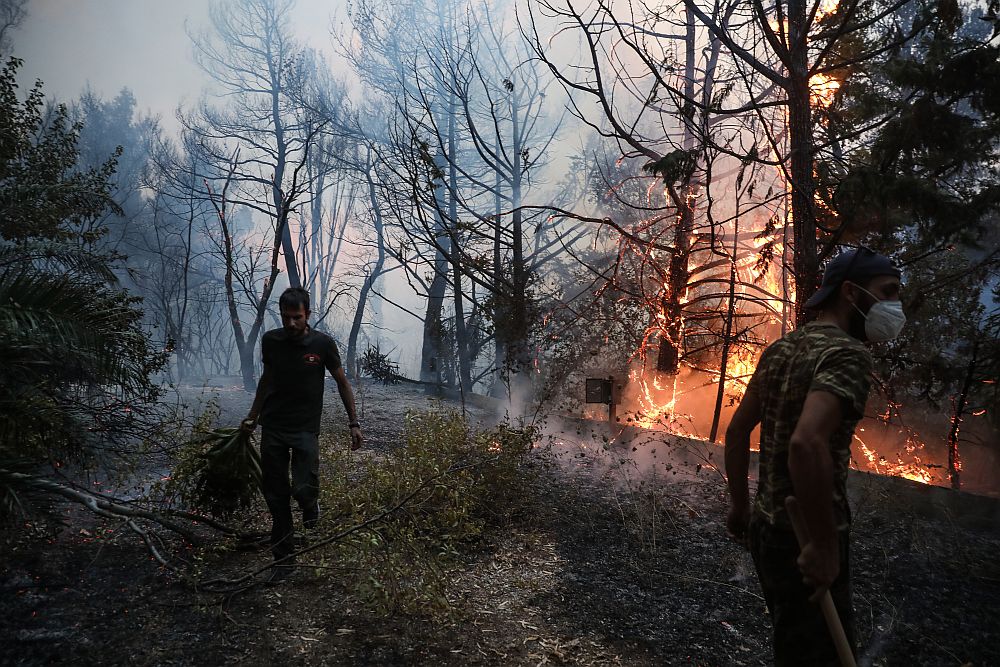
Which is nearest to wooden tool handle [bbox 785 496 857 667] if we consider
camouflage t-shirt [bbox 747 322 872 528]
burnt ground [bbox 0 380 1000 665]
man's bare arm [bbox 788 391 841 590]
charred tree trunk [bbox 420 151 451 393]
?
man's bare arm [bbox 788 391 841 590]

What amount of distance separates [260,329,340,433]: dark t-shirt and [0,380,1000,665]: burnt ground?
3.81 feet

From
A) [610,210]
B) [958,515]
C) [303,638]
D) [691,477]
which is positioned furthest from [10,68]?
[610,210]

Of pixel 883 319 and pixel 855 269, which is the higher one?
pixel 855 269

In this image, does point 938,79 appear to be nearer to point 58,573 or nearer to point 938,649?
point 938,649

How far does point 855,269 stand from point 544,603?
11.0 feet

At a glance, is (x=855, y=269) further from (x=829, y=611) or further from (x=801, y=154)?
(x=801, y=154)

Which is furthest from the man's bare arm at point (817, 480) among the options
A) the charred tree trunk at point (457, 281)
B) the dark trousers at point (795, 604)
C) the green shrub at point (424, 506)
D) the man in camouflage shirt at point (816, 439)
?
the charred tree trunk at point (457, 281)

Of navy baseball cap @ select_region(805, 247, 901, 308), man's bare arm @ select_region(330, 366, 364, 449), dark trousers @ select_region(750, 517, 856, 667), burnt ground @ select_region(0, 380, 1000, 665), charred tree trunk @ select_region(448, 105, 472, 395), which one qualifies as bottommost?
burnt ground @ select_region(0, 380, 1000, 665)

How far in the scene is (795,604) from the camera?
2270 millimetres

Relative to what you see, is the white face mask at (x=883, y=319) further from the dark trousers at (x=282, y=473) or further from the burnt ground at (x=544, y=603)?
the dark trousers at (x=282, y=473)

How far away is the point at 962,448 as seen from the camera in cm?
1235

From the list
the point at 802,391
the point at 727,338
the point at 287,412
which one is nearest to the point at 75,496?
the point at 287,412

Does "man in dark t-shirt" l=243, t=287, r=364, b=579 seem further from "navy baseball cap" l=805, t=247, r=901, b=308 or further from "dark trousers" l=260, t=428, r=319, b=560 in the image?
"navy baseball cap" l=805, t=247, r=901, b=308

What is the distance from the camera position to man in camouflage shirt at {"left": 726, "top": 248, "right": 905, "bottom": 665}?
2.04 m
